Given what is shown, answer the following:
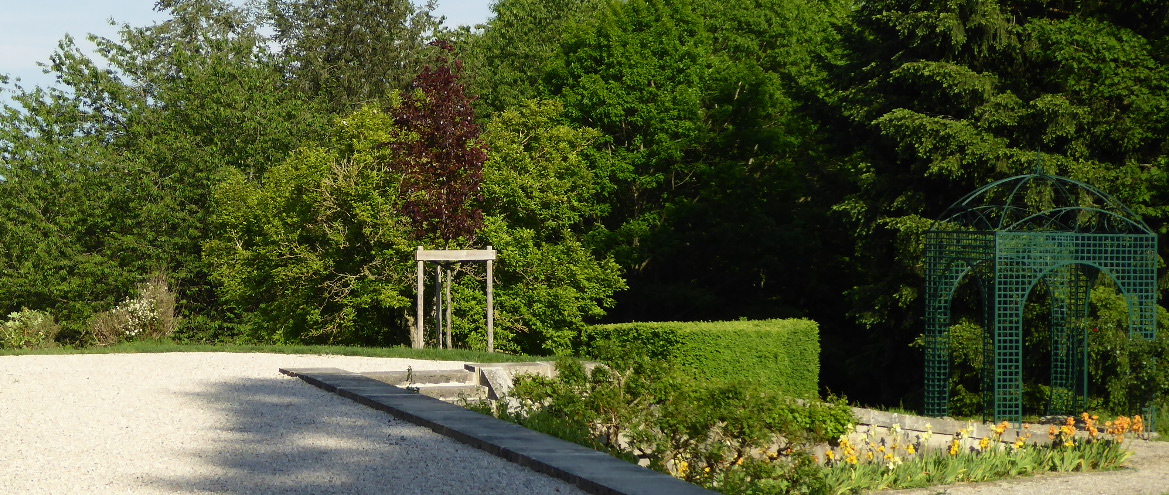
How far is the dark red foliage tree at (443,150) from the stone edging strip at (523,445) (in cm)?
649

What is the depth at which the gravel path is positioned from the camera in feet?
25.7

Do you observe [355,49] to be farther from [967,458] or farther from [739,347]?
[967,458]

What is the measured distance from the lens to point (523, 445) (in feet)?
A: 19.8

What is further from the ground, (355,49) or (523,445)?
(355,49)

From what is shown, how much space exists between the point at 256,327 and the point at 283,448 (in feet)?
60.4

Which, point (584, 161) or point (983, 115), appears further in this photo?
point (584, 161)

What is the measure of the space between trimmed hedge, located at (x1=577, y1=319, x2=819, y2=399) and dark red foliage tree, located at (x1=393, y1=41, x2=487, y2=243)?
2.82m

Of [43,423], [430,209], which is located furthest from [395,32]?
[43,423]

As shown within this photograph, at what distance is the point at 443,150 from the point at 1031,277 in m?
8.30

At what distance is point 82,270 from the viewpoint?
2539 cm

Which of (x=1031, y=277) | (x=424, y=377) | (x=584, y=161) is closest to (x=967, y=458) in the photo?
(x=1031, y=277)

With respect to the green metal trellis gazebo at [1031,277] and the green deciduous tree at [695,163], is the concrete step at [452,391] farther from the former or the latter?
the green deciduous tree at [695,163]

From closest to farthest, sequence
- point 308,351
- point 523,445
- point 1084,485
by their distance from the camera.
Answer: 1. point 523,445
2. point 1084,485
3. point 308,351

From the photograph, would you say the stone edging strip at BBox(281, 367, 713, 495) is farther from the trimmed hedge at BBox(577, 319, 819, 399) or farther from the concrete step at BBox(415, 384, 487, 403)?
the trimmed hedge at BBox(577, 319, 819, 399)
